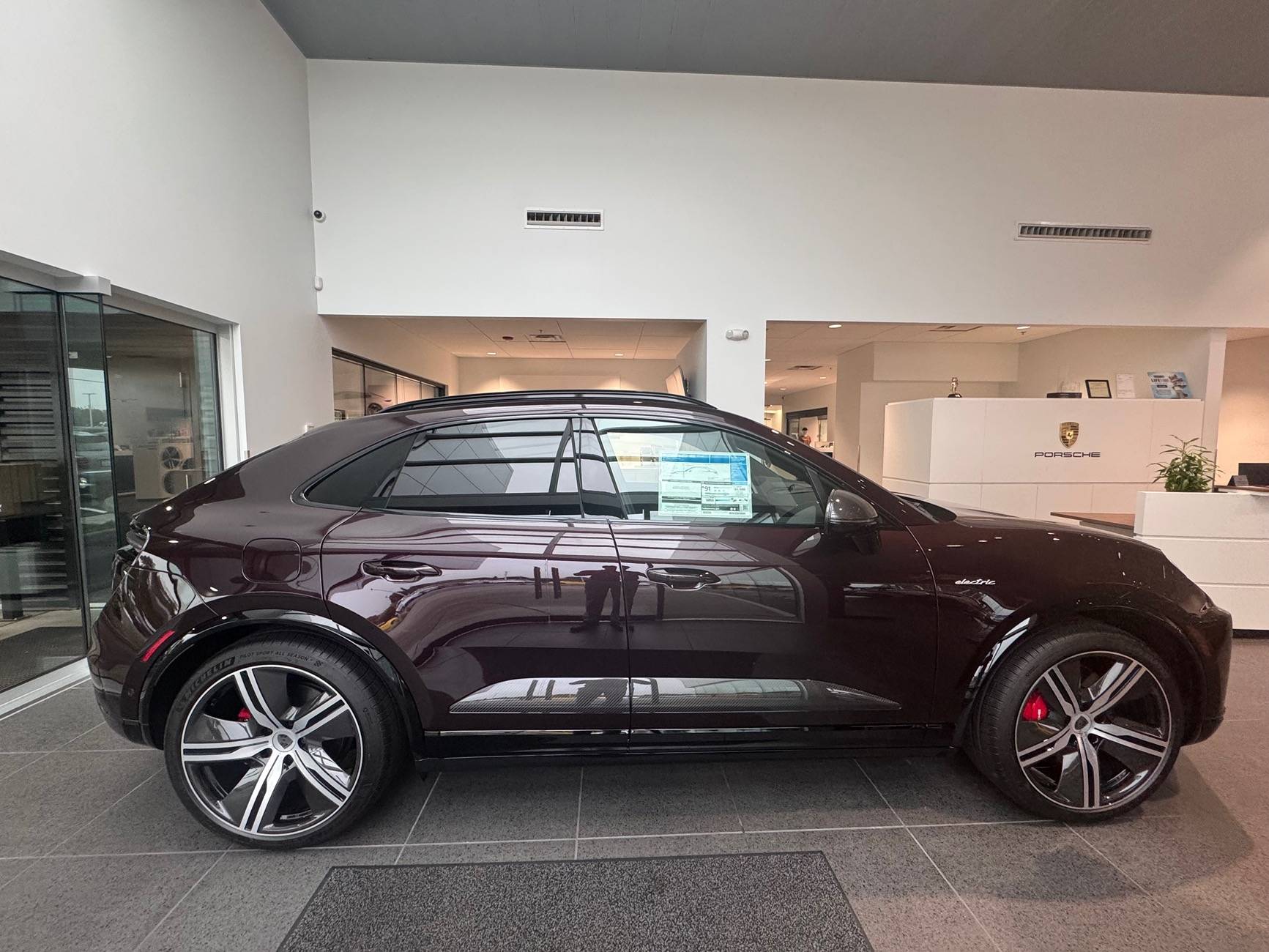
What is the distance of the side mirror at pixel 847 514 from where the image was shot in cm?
160

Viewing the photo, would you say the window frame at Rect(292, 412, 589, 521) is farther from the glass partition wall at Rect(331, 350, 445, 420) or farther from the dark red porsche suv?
the glass partition wall at Rect(331, 350, 445, 420)

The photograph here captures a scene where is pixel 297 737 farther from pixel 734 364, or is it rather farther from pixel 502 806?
pixel 734 364

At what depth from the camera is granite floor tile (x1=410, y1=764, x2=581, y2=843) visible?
1737 millimetres

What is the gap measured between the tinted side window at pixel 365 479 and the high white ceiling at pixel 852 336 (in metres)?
4.73

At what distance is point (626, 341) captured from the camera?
7.65 meters

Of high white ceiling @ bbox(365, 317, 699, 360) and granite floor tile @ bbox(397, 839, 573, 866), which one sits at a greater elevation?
high white ceiling @ bbox(365, 317, 699, 360)

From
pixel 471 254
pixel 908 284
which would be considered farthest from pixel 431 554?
pixel 908 284

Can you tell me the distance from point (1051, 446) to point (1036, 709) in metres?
5.12

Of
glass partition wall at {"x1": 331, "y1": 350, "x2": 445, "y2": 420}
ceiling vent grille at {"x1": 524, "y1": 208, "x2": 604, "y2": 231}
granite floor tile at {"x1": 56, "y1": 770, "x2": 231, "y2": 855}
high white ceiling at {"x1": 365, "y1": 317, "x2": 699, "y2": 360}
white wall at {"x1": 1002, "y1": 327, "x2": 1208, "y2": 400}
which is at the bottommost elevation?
granite floor tile at {"x1": 56, "y1": 770, "x2": 231, "y2": 855}

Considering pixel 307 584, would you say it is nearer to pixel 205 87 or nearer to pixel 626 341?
pixel 205 87

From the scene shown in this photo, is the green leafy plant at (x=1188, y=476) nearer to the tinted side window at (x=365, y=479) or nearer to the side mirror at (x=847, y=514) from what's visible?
the side mirror at (x=847, y=514)

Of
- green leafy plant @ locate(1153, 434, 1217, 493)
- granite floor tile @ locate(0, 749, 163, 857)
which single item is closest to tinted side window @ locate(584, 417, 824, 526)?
granite floor tile @ locate(0, 749, 163, 857)

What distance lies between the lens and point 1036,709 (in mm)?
1750

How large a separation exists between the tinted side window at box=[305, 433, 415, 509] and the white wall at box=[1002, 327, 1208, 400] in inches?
312
